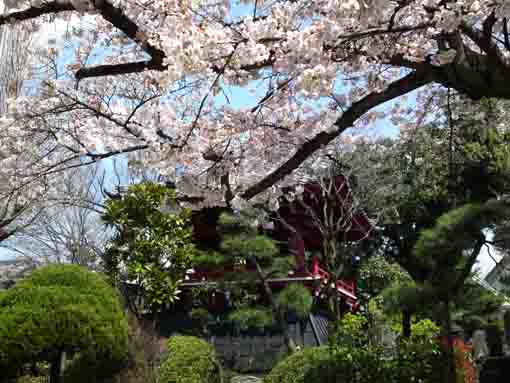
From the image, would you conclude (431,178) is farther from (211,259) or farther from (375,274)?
(211,259)

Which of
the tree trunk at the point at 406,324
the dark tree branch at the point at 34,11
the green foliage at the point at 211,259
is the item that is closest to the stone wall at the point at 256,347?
the green foliage at the point at 211,259

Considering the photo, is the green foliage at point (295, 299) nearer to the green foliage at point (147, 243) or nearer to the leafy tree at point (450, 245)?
the green foliage at point (147, 243)

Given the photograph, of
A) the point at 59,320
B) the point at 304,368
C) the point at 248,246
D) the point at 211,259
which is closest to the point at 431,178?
the point at 248,246

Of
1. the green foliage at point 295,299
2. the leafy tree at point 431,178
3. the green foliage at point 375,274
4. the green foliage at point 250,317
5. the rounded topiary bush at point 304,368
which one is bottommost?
the rounded topiary bush at point 304,368

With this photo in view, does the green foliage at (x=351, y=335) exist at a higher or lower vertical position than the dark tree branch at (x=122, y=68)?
lower

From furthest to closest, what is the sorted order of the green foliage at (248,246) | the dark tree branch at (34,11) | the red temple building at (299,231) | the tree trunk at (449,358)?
the red temple building at (299,231) → the green foliage at (248,246) → the tree trunk at (449,358) → the dark tree branch at (34,11)

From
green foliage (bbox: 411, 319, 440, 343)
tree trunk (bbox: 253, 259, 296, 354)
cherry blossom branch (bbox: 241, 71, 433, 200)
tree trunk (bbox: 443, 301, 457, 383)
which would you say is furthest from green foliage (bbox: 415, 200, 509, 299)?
cherry blossom branch (bbox: 241, 71, 433, 200)

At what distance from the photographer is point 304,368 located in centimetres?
793

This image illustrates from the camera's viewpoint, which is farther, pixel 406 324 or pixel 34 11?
pixel 406 324

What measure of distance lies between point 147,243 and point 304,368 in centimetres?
333

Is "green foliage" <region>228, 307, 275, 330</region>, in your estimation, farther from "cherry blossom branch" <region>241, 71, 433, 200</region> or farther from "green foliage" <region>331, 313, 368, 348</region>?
"cherry blossom branch" <region>241, 71, 433, 200</region>

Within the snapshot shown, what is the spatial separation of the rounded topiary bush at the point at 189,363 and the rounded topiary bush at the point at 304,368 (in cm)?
89

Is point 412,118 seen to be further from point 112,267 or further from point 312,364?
point 112,267

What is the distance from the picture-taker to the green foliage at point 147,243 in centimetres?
961
